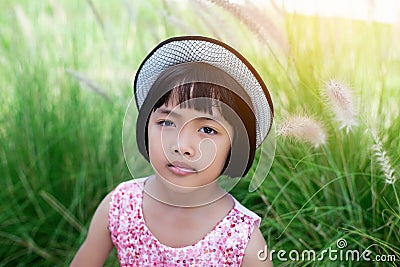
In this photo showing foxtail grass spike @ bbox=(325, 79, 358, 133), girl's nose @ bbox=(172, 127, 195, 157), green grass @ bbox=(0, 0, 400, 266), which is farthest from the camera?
green grass @ bbox=(0, 0, 400, 266)

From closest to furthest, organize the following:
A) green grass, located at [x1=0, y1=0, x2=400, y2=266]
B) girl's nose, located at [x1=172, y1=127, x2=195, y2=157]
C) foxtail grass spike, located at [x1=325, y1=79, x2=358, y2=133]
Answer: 1. girl's nose, located at [x1=172, y1=127, x2=195, y2=157]
2. foxtail grass spike, located at [x1=325, y1=79, x2=358, y2=133]
3. green grass, located at [x1=0, y1=0, x2=400, y2=266]

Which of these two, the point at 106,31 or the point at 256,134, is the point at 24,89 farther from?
the point at 256,134

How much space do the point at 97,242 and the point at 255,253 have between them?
0.30 meters

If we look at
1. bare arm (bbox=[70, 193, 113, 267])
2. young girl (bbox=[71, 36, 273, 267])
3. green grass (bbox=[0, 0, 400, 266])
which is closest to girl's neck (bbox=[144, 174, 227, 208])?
young girl (bbox=[71, 36, 273, 267])

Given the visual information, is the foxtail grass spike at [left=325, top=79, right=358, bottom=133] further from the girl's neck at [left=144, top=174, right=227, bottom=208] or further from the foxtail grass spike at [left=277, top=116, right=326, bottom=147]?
the girl's neck at [left=144, top=174, right=227, bottom=208]

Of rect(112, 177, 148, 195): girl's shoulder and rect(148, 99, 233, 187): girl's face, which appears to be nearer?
rect(148, 99, 233, 187): girl's face

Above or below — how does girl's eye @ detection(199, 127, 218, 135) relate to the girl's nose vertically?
above

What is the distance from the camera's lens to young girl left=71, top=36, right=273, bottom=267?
3.99ft

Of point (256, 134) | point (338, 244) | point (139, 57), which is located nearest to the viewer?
point (256, 134)

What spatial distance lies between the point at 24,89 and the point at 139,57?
0.27 m

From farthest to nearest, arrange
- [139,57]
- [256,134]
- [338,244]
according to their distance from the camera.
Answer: [139,57] < [338,244] < [256,134]

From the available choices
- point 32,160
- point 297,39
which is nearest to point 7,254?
point 32,160

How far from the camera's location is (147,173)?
1.37 metres

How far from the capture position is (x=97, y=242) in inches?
54.3
